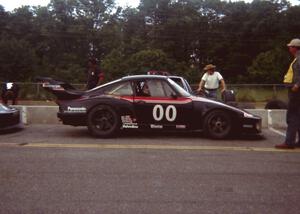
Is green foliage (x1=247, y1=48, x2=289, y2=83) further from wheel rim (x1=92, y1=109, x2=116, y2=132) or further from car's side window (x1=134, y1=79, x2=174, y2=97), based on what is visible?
wheel rim (x1=92, y1=109, x2=116, y2=132)

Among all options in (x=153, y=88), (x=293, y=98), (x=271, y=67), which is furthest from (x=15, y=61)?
(x=293, y=98)

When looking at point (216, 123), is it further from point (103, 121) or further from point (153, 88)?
point (103, 121)

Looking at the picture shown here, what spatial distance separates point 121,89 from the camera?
928 cm

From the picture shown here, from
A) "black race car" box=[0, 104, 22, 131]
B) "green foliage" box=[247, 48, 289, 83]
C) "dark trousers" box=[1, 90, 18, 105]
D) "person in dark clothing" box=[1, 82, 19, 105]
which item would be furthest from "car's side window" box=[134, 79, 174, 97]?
"green foliage" box=[247, 48, 289, 83]

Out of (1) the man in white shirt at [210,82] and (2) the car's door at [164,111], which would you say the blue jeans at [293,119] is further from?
(1) the man in white shirt at [210,82]

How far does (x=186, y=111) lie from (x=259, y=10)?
71.4 meters

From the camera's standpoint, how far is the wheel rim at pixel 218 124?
8.95 metres

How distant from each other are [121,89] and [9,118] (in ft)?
8.15

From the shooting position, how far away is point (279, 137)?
31.0 ft

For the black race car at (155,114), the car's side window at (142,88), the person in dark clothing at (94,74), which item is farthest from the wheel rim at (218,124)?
the person in dark clothing at (94,74)

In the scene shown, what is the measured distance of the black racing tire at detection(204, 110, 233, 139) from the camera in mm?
8938

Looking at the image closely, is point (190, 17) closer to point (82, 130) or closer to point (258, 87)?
Result: point (258, 87)

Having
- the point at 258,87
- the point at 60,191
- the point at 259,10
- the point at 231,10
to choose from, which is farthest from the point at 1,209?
the point at 231,10

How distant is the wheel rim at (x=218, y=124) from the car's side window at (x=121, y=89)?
1689 millimetres
